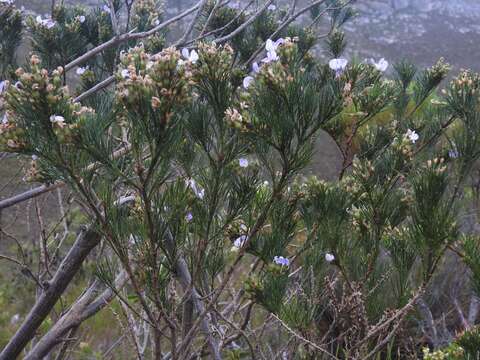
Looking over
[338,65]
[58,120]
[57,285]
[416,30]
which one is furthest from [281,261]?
[416,30]

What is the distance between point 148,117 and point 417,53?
1225 centimetres

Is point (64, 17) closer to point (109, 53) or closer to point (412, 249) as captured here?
point (109, 53)

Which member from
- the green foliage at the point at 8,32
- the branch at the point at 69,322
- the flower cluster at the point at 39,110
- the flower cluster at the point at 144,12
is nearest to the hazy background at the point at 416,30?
the flower cluster at the point at 144,12

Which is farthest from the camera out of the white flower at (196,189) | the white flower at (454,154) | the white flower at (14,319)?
the white flower at (14,319)

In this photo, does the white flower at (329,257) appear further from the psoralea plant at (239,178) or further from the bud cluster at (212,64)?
the bud cluster at (212,64)

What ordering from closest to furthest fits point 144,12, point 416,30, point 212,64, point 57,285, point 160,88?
point 160,88
point 212,64
point 57,285
point 144,12
point 416,30

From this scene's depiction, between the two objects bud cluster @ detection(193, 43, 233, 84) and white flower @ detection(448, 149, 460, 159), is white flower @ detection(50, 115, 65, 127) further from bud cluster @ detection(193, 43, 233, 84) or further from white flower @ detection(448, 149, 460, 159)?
white flower @ detection(448, 149, 460, 159)

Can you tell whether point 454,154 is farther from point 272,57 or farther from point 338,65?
point 272,57

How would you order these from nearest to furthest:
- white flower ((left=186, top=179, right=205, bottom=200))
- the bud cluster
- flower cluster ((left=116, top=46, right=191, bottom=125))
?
flower cluster ((left=116, top=46, right=191, bottom=125)) → the bud cluster → white flower ((left=186, top=179, right=205, bottom=200))

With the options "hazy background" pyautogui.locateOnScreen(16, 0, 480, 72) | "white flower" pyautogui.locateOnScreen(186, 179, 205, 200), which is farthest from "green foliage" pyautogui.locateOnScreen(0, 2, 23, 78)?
"hazy background" pyautogui.locateOnScreen(16, 0, 480, 72)

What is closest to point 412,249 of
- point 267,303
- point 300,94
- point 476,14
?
point 267,303

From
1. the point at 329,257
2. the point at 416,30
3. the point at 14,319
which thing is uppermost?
the point at 329,257

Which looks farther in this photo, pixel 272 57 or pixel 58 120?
pixel 272 57

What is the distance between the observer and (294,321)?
3.81 feet
